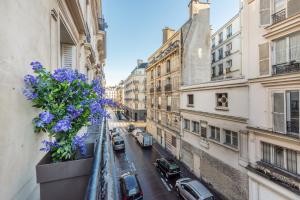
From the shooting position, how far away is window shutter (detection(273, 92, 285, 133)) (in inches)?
317

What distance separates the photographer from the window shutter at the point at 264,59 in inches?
342

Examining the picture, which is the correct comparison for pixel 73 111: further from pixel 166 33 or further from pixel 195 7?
pixel 166 33

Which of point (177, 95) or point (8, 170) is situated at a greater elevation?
point (177, 95)

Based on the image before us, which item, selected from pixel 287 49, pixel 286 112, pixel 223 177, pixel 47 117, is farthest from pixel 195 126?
pixel 47 117

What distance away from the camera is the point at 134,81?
153 ft

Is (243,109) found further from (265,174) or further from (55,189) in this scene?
(55,189)

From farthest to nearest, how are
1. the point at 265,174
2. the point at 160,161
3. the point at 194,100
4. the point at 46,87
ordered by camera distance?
1. the point at 160,161
2. the point at 194,100
3. the point at 265,174
4. the point at 46,87

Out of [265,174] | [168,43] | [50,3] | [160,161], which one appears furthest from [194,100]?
[50,3]

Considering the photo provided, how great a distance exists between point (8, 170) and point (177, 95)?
18627mm

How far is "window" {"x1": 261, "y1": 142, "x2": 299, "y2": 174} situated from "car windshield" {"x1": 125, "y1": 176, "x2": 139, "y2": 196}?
27.7 feet

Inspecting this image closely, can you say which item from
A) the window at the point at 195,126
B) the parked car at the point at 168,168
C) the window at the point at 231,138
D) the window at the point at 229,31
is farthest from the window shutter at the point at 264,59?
the window at the point at 229,31

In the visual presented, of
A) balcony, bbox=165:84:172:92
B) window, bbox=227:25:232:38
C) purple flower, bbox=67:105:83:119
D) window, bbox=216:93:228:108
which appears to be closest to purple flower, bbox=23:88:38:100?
purple flower, bbox=67:105:83:119

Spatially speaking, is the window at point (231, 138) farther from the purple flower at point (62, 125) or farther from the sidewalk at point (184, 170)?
the purple flower at point (62, 125)

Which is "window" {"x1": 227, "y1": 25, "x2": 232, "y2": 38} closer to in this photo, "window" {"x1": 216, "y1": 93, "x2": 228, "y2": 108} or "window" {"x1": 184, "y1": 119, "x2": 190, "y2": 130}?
"window" {"x1": 184, "y1": 119, "x2": 190, "y2": 130}
